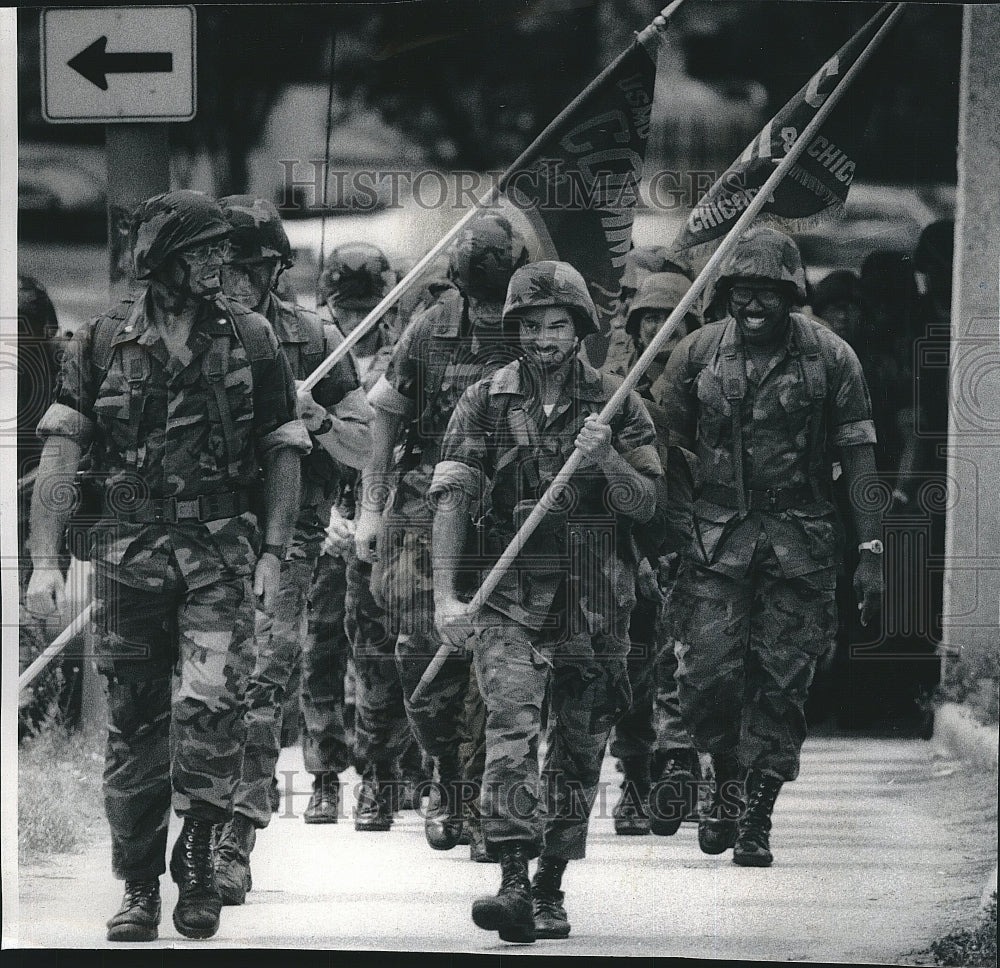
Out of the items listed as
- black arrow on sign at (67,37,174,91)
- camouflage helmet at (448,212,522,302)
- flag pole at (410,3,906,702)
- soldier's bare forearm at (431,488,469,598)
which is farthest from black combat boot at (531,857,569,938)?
black arrow on sign at (67,37,174,91)

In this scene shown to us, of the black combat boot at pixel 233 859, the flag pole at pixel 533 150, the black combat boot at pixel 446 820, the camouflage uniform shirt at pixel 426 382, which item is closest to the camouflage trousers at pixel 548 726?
the black combat boot at pixel 446 820

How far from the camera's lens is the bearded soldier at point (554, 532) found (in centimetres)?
779

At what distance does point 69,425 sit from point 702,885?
8.89 ft

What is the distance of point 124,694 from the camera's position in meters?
7.65

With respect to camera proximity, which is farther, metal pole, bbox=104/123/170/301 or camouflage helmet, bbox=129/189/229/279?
metal pole, bbox=104/123/170/301

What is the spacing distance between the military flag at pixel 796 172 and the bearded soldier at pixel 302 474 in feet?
4.43

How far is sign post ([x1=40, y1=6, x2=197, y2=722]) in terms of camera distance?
796 cm

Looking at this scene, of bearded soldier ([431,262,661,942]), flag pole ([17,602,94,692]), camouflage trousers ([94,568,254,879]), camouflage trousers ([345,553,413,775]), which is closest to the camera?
camouflage trousers ([94,568,254,879])

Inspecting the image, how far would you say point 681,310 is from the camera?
26.1 feet

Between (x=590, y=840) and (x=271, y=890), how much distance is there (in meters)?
1.14

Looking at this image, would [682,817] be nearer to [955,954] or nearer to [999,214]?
[955,954]

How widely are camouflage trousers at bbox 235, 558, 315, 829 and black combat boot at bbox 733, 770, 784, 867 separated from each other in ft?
5.49

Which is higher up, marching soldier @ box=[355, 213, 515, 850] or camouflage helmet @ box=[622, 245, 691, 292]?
camouflage helmet @ box=[622, 245, 691, 292]

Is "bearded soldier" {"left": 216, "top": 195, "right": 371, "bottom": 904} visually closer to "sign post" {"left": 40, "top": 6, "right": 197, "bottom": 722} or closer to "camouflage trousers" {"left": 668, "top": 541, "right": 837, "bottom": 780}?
"sign post" {"left": 40, "top": 6, "right": 197, "bottom": 722}
